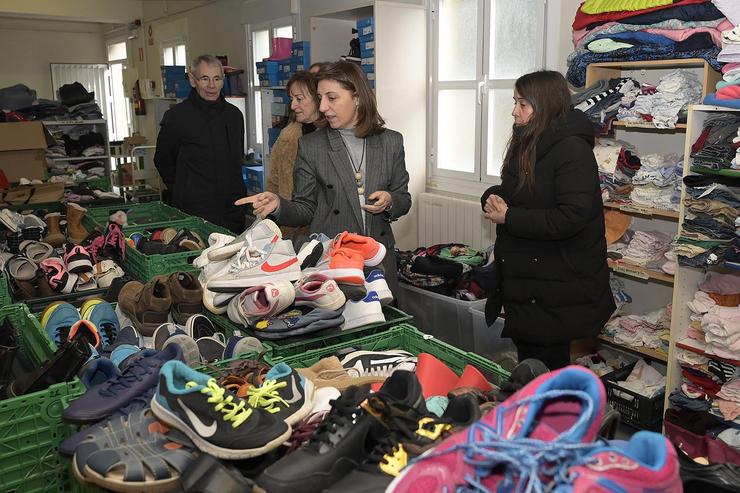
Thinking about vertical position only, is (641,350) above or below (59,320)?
below

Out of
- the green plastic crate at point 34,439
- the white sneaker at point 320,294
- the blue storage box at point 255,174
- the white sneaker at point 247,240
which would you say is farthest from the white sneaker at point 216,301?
the blue storage box at point 255,174

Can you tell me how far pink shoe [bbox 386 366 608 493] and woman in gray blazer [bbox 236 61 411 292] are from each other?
1752 mm

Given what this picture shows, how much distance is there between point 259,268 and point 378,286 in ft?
1.19

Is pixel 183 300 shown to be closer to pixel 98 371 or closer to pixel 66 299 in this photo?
pixel 98 371

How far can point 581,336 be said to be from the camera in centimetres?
261

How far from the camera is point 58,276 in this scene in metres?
2.64

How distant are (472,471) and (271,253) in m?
1.23

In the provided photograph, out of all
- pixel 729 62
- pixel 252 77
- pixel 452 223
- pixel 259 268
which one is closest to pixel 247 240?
pixel 259 268

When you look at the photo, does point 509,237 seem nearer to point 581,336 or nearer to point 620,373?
point 581,336

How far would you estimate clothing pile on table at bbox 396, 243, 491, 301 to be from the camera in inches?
150

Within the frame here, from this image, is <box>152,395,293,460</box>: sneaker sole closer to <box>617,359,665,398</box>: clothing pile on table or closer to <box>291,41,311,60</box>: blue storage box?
<box>617,359,665,398</box>: clothing pile on table

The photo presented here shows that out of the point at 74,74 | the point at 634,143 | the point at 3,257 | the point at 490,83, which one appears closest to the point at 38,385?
the point at 3,257

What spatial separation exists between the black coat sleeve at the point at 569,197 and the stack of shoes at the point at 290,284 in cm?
72

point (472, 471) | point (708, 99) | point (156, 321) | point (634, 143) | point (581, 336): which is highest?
point (708, 99)
